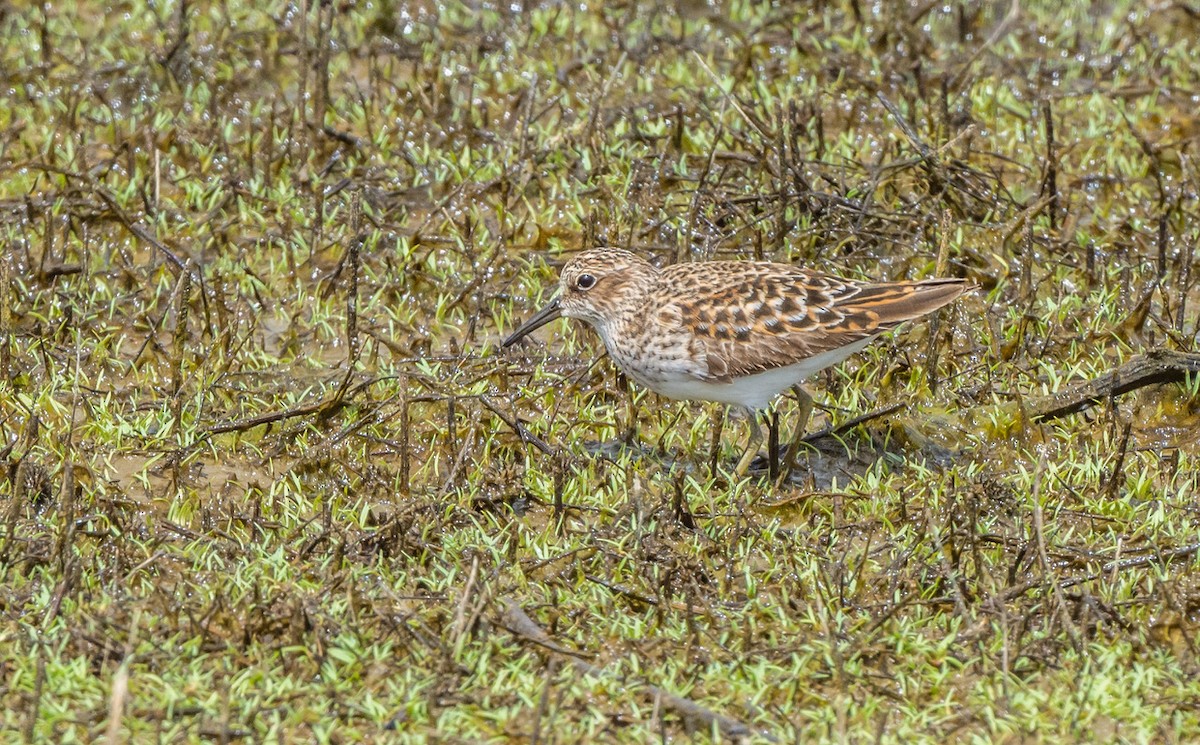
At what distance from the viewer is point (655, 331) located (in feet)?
23.8

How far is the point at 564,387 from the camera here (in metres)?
8.18

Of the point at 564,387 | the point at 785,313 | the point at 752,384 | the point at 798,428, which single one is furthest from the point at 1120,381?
the point at 564,387

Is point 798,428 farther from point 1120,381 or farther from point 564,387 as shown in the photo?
point 1120,381

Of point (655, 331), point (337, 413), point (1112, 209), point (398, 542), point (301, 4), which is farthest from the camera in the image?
point (301, 4)

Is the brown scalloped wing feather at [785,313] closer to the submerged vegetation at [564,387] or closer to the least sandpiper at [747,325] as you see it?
the least sandpiper at [747,325]

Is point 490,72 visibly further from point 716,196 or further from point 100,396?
point 100,396

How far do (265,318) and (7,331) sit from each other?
1.29 metres

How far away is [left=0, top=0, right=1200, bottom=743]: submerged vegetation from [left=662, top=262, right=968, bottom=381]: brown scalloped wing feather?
635mm

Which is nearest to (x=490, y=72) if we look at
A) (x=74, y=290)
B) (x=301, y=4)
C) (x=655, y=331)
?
(x=301, y=4)

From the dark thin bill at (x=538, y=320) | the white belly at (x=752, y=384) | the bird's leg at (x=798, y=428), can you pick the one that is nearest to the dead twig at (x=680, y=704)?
the white belly at (x=752, y=384)

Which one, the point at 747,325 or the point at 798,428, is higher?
the point at 747,325

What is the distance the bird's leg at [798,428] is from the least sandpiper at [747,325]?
0.02 m

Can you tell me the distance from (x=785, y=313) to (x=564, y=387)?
1.43 metres

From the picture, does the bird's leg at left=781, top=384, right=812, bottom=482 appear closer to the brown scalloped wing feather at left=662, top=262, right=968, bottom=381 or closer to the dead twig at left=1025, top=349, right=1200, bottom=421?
the brown scalloped wing feather at left=662, top=262, right=968, bottom=381
